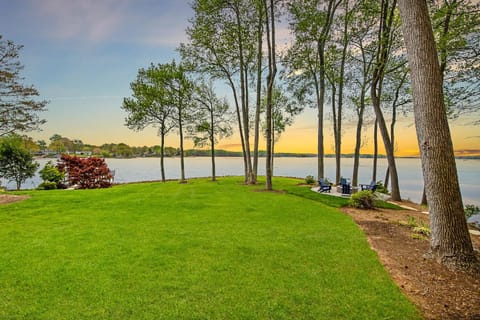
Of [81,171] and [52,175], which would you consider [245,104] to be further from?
[52,175]

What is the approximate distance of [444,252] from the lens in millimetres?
3912

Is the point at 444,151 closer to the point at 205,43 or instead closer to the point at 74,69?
the point at 205,43

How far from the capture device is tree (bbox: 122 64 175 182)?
18.5 meters

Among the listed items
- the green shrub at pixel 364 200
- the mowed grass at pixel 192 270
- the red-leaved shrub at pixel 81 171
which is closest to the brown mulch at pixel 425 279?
the mowed grass at pixel 192 270

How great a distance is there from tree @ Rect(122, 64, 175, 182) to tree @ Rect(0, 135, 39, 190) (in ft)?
39.9

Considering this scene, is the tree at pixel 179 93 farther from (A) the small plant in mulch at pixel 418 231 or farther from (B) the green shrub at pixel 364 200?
(A) the small plant in mulch at pixel 418 231

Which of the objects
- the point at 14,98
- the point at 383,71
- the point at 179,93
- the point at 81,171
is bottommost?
the point at 81,171

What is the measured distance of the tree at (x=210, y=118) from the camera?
19562 millimetres

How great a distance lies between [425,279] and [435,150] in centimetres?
216

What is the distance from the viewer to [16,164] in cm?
2278

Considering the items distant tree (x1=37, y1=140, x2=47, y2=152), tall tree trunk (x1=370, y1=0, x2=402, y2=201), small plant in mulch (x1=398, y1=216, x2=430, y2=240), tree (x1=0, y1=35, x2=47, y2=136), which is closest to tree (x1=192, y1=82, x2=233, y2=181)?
tree (x1=0, y1=35, x2=47, y2=136)

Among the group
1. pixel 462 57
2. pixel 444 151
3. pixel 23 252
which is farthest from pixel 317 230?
pixel 462 57

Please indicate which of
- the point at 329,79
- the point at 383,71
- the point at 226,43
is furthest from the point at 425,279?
the point at 226,43

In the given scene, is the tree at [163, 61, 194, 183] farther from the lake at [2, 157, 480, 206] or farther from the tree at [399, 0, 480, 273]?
the tree at [399, 0, 480, 273]
